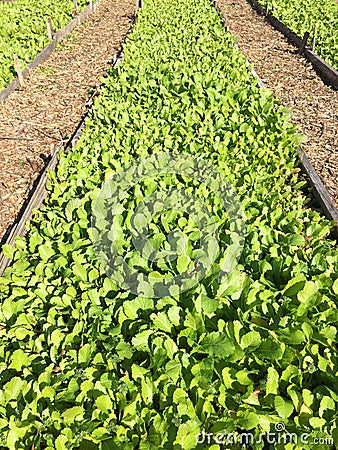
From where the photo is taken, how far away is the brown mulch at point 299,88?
705 centimetres

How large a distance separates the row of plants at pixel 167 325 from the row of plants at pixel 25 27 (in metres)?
6.80

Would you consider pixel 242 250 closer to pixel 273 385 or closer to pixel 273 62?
pixel 273 385

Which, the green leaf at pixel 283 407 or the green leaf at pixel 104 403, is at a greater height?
the green leaf at pixel 283 407

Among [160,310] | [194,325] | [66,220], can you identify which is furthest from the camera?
[66,220]

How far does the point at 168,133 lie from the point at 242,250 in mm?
2766

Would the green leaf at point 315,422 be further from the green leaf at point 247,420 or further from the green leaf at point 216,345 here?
the green leaf at point 216,345

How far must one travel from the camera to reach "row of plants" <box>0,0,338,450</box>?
7.97 ft

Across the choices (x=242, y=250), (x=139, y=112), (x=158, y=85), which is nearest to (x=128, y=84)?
(x=158, y=85)

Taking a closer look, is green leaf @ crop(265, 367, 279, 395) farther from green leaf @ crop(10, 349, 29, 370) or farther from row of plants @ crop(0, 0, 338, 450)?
green leaf @ crop(10, 349, 29, 370)

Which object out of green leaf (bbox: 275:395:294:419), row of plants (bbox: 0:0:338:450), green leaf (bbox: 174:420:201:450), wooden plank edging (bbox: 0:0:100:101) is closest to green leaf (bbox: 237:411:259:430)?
row of plants (bbox: 0:0:338:450)

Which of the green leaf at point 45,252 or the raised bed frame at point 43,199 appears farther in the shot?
the raised bed frame at point 43,199

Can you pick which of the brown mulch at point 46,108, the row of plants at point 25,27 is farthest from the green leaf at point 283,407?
the row of plants at point 25,27

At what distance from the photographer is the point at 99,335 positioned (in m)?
3.00

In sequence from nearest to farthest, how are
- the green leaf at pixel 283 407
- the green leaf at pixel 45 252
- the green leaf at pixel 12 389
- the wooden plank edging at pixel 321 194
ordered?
1. the green leaf at pixel 283 407
2. the green leaf at pixel 12 389
3. the green leaf at pixel 45 252
4. the wooden plank edging at pixel 321 194
